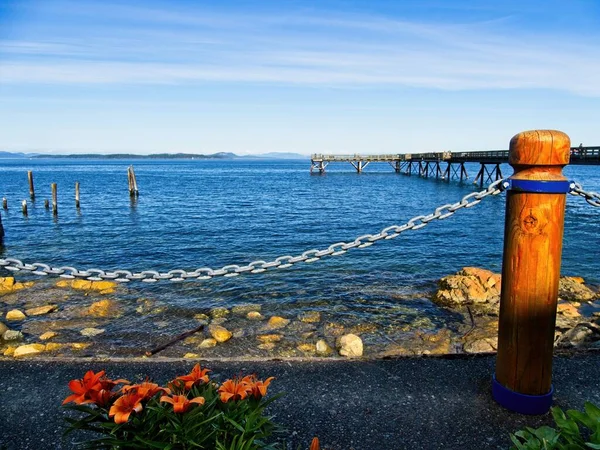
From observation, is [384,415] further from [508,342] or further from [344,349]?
[344,349]

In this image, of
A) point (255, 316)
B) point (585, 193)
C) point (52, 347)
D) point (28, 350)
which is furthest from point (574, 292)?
point (28, 350)

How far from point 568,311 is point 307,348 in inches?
223

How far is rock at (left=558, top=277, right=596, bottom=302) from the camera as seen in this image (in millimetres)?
10867

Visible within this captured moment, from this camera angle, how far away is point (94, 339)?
26.8 feet

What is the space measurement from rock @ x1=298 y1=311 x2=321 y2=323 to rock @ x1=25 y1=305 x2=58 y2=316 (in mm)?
5326

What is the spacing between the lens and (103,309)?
9.80 meters

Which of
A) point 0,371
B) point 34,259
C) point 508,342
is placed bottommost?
point 34,259

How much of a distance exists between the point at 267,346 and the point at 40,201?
36.1 m

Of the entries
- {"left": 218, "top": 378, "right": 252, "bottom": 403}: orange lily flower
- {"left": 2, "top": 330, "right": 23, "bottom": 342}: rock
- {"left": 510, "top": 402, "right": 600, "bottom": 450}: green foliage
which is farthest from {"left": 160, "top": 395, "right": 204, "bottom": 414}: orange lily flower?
{"left": 2, "top": 330, "right": 23, "bottom": 342}: rock

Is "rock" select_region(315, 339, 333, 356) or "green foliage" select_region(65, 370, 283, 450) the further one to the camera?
"rock" select_region(315, 339, 333, 356)

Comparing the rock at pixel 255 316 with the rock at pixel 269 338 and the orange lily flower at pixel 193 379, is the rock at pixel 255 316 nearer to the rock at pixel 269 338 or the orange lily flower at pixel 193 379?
the rock at pixel 269 338

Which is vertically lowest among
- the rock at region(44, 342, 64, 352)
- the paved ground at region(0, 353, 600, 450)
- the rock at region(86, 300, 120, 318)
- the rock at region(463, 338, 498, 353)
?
the rock at region(86, 300, 120, 318)

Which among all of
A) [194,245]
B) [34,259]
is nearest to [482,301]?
[194,245]

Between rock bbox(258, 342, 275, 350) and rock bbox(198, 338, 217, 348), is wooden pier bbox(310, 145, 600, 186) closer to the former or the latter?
rock bbox(258, 342, 275, 350)
